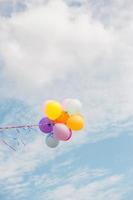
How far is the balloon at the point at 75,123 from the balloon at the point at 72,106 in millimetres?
295

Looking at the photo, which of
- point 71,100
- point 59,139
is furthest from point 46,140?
point 71,100

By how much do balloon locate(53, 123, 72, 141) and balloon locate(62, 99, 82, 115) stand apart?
690 millimetres

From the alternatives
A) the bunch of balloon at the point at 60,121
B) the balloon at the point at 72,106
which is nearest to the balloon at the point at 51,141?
the bunch of balloon at the point at 60,121

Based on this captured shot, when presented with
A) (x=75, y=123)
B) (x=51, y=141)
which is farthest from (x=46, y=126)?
(x=75, y=123)

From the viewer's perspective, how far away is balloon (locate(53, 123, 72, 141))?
20.9 meters

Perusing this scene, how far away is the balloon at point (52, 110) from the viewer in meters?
20.9

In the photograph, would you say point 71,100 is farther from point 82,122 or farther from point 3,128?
point 3,128

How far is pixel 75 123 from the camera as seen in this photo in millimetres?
21078

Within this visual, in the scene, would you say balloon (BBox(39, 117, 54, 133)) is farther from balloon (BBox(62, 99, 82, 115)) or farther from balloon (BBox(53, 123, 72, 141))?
balloon (BBox(62, 99, 82, 115))

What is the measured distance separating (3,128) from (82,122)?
3.06 m

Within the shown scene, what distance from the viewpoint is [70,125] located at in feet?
69.6

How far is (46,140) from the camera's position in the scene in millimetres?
21484

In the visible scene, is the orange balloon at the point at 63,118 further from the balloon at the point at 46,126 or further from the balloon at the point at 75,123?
the balloon at the point at 46,126

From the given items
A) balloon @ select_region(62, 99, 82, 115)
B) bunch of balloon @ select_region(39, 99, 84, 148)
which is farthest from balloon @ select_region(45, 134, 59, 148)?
balloon @ select_region(62, 99, 82, 115)
